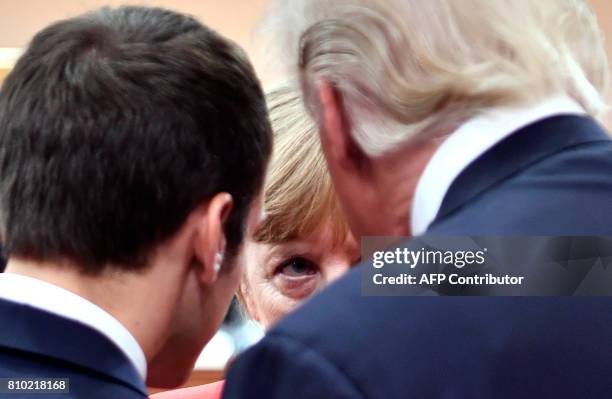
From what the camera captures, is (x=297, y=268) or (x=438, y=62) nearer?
(x=438, y=62)

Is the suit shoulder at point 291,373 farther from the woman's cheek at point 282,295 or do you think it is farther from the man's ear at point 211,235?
the woman's cheek at point 282,295

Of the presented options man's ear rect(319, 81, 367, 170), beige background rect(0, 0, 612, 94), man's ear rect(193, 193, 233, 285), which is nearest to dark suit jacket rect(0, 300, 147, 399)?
man's ear rect(193, 193, 233, 285)

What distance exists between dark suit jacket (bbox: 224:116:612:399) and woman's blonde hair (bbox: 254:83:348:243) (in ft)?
2.26

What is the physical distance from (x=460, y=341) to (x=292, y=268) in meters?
0.81

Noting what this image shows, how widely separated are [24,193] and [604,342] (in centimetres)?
57

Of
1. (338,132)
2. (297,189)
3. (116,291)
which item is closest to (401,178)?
(338,132)

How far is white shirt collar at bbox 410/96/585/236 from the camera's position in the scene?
1.02 m

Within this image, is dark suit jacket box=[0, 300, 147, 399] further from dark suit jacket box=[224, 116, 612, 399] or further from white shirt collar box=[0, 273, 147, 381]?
dark suit jacket box=[224, 116, 612, 399]

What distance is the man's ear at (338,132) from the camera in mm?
1137

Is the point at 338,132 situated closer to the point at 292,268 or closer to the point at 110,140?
the point at 110,140

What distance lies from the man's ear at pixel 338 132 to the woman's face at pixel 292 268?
1.66 feet

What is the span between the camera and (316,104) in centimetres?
118

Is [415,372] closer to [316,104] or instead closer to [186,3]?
[316,104]

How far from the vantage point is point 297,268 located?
170 centimetres
